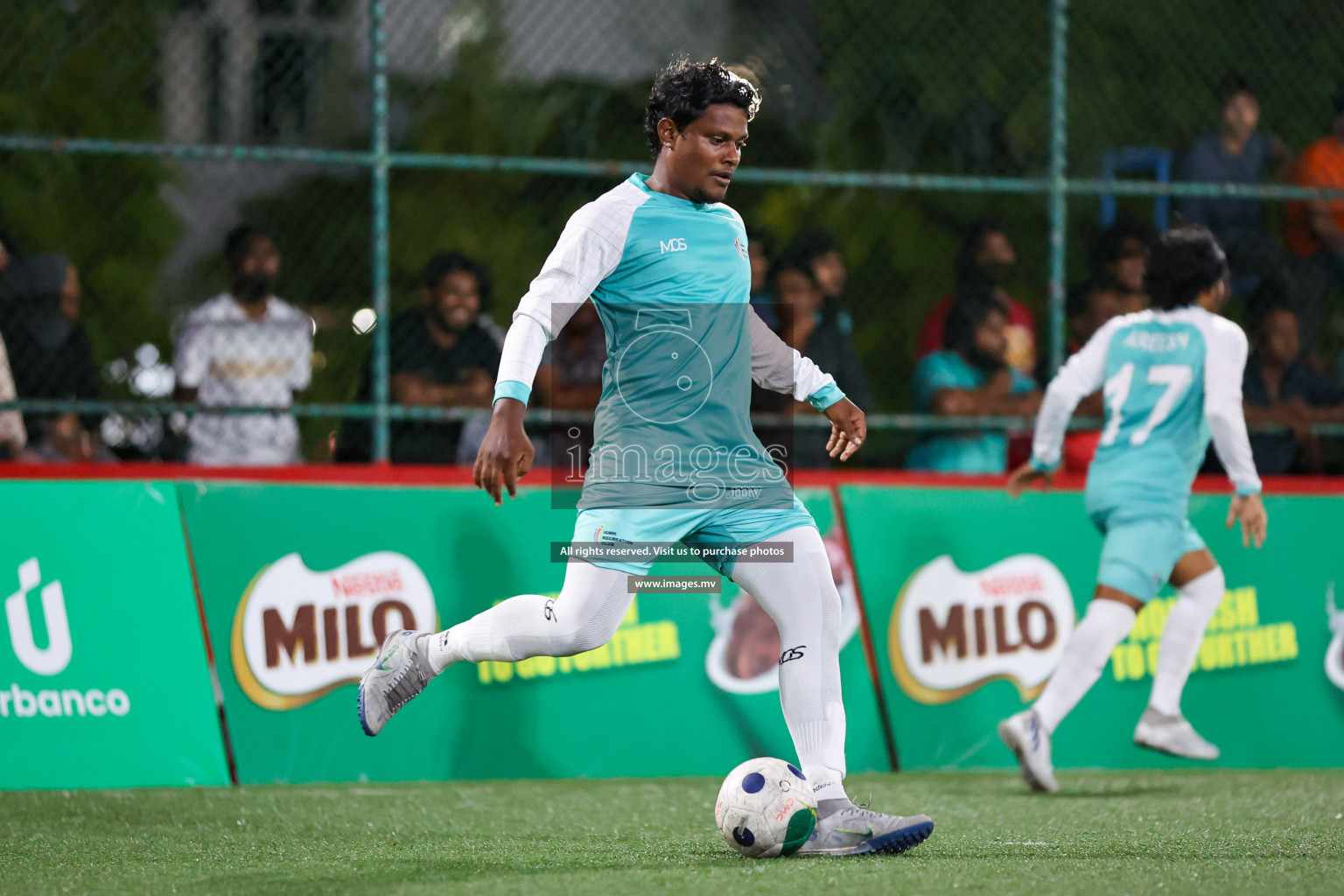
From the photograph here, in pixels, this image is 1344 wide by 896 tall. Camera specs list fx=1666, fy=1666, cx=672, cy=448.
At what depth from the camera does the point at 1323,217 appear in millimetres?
9133

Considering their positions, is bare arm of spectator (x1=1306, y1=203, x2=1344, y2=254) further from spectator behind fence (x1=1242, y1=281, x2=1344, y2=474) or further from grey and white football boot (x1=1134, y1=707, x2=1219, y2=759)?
grey and white football boot (x1=1134, y1=707, x2=1219, y2=759)

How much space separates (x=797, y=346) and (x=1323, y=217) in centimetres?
313

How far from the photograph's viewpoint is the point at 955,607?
7.42 meters

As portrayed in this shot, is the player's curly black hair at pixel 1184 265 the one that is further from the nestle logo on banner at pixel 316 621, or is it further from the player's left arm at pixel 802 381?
the nestle logo on banner at pixel 316 621

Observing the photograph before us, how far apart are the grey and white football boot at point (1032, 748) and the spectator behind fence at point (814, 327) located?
203cm

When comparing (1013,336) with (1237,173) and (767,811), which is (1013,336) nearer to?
(1237,173)

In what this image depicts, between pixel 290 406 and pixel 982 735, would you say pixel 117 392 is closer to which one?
pixel 290 406

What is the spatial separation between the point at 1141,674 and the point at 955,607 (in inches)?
37.2

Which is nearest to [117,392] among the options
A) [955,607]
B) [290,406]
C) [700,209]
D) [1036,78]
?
[290,406]

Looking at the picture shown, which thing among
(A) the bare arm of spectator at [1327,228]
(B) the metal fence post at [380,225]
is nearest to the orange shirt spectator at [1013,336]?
(A) the bare arm of spectator at [1327,228]

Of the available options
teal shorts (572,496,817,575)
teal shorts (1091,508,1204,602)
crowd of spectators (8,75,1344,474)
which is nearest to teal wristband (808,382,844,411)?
teal shorts (572,496,817,575)

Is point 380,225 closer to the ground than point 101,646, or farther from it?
farther from it

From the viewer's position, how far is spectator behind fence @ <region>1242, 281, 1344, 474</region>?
8.37 meters

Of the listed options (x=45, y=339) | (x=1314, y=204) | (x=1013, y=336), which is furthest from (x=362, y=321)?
(x=1314, y=204)
